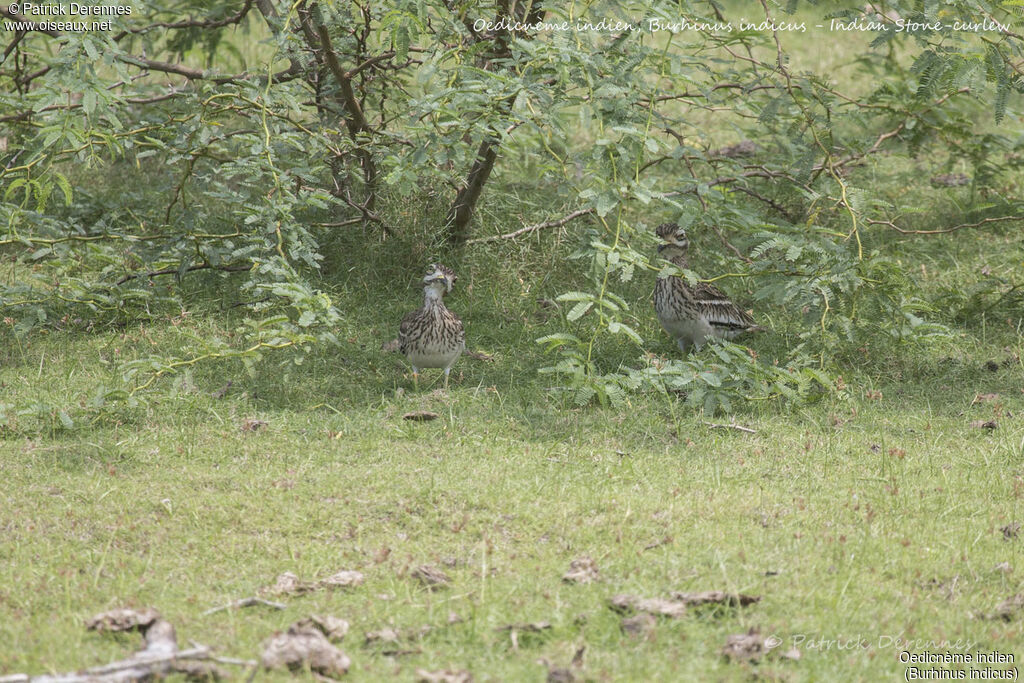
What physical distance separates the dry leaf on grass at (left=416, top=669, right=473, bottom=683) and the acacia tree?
9.49 ft

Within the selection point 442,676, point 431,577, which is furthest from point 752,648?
point 431,577

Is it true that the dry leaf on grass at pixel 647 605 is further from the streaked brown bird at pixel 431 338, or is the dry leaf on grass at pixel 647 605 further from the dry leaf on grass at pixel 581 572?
the streaked brown bird at pixel 431 338

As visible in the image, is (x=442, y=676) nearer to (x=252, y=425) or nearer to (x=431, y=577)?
(x=431, y=577)

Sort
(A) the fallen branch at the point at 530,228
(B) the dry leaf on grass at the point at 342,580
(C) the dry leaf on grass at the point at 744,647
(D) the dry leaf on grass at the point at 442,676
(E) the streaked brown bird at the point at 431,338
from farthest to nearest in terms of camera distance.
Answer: (A) the fallen branch at the point at 530,228 < (E) the streaked brown bird at the point at 431,338 < (B) the dry leaf on grass at the point at 342,580 < (C) the dry leaf on grass at the point at 744,647 < (D) the dry leaf on grass at the point at 442,676

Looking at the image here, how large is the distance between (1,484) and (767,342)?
5.28 metres

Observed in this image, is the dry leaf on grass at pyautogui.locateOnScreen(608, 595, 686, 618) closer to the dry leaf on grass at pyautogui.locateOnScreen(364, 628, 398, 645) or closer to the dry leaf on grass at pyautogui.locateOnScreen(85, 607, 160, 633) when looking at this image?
the dry leaf on grass at pyautogui.locateOnScreen(364, 628, 398, 645)

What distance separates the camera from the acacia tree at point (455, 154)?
7.07m

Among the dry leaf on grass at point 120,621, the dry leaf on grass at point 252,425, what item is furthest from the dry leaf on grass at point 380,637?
the dry leaf on grass at point 252,425

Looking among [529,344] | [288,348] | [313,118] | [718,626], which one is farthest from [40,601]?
[313,118]

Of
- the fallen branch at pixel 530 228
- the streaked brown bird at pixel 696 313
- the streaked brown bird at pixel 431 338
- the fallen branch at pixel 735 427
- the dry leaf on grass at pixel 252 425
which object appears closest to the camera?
the dry leaf on grass at pixel 252 425

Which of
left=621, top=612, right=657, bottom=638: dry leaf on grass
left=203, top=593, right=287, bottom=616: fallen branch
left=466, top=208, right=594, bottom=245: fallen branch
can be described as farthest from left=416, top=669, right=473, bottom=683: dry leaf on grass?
left=466, top=208, right=594, bottom=245: fallen branch

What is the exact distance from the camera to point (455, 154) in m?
7.22

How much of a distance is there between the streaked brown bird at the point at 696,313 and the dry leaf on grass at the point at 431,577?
3735 mm

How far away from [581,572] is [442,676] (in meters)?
1.05
